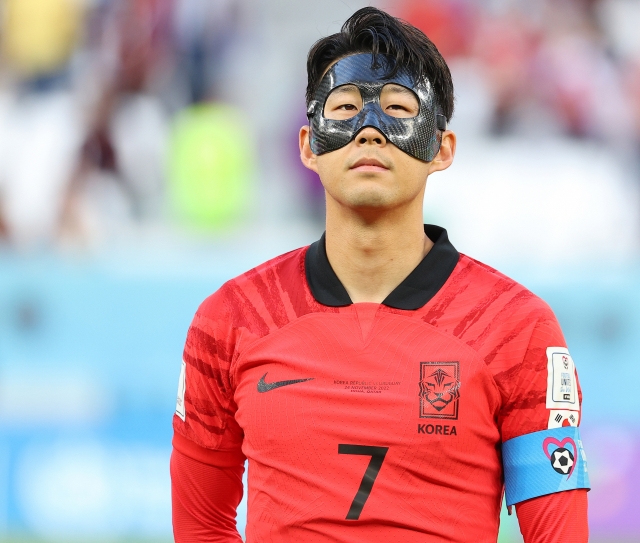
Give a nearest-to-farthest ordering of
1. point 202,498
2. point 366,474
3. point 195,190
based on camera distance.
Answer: point 366,474, point 202,498, point 195,190

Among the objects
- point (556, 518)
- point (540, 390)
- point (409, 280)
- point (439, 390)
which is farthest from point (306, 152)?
point (556, 518)

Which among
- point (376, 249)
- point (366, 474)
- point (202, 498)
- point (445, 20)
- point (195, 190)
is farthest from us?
point (445, 20)

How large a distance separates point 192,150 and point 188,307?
1.12 metres

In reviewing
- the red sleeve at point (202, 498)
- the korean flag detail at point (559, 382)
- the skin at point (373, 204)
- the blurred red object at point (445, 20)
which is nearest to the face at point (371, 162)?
the skin at point (373, 204)

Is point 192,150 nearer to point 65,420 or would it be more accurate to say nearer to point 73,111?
point 73,111

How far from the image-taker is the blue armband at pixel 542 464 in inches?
95.4

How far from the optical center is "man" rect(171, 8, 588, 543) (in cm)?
241

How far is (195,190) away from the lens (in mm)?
7254

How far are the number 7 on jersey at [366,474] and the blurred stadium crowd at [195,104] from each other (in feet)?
16.1

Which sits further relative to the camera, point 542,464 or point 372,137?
point 372,137

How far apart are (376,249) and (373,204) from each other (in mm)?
Answer: 138

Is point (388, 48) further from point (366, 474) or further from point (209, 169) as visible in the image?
point (209, 169)

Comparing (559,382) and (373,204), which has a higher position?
(373,204)

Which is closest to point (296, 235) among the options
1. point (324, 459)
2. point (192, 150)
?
point (192, 150)
